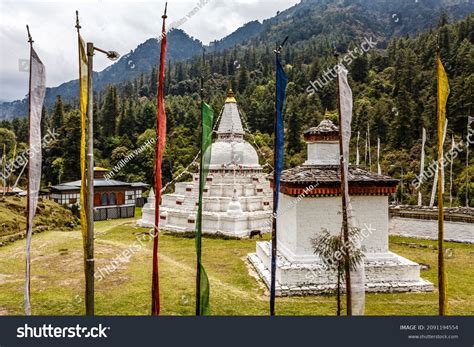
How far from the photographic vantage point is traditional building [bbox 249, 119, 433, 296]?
518 inches

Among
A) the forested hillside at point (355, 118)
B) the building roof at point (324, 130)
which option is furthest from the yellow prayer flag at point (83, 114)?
the forested hillside at point (355, 118)

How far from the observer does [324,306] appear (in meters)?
11.9

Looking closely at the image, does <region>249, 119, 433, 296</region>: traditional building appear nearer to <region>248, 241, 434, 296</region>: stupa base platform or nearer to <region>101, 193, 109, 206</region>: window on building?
<region>248, 241, 434, 296</region>: stupa base platform

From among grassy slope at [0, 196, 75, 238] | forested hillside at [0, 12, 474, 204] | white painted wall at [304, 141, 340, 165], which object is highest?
forested hillside at [0, 12, 474, 204]

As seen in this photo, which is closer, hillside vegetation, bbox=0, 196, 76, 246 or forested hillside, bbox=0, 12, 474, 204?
hillside vegetation, bbox=0, 196, 76, 246

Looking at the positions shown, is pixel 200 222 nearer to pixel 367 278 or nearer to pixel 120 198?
pixel 367 278

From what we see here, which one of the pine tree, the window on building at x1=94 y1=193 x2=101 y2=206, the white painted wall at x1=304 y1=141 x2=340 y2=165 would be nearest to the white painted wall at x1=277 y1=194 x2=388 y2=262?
the white painted wall at x1=304 y1=141 x2=340 y2=165

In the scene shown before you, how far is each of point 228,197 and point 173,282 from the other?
42.9 ft

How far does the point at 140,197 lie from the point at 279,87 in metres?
34.4

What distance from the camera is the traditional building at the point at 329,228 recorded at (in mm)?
13164

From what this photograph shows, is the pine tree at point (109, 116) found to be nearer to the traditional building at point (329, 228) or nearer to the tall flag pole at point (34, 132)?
the traditional building at point (329, 228)

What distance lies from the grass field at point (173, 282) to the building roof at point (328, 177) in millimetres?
3659

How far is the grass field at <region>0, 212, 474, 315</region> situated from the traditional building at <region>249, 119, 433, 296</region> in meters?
0.59

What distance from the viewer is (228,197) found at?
26.9 meters
